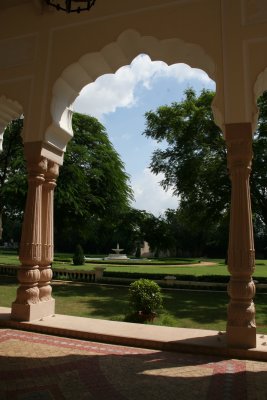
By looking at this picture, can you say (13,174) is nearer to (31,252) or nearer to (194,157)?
(194,157)

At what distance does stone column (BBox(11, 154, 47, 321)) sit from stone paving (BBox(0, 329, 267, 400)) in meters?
0.99

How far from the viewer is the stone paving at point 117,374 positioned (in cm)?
376

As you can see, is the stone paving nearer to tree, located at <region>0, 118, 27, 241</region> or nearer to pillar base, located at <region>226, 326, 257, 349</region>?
pillar base, located at <region>226, 326, 257, 349</region>

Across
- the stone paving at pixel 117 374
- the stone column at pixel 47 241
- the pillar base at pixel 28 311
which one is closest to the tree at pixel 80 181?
the stone column at pixel 47 241

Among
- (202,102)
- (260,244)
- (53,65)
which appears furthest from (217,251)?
(53,65)

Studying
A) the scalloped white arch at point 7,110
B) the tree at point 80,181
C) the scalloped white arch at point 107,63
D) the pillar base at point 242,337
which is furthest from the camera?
the tree at point 80,181

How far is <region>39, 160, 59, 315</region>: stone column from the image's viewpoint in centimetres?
689

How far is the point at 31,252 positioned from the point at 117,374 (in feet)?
9.47

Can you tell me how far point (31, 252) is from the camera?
647 cm

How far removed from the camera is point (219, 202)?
52.0 feet

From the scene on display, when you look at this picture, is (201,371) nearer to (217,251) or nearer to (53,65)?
(53,65)

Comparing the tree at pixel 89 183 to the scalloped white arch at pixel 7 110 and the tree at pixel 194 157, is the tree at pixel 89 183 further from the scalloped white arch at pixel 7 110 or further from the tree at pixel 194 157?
the scalloped white arch at pixel 7 110

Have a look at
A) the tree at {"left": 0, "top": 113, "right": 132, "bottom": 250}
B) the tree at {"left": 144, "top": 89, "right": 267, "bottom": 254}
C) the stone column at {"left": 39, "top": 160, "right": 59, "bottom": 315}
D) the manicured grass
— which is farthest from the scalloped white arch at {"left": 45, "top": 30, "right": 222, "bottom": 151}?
the tree at {"left": 0, "top": 113, "right": 132, "bottom": 250}

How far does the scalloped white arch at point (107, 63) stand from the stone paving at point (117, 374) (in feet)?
11.6
